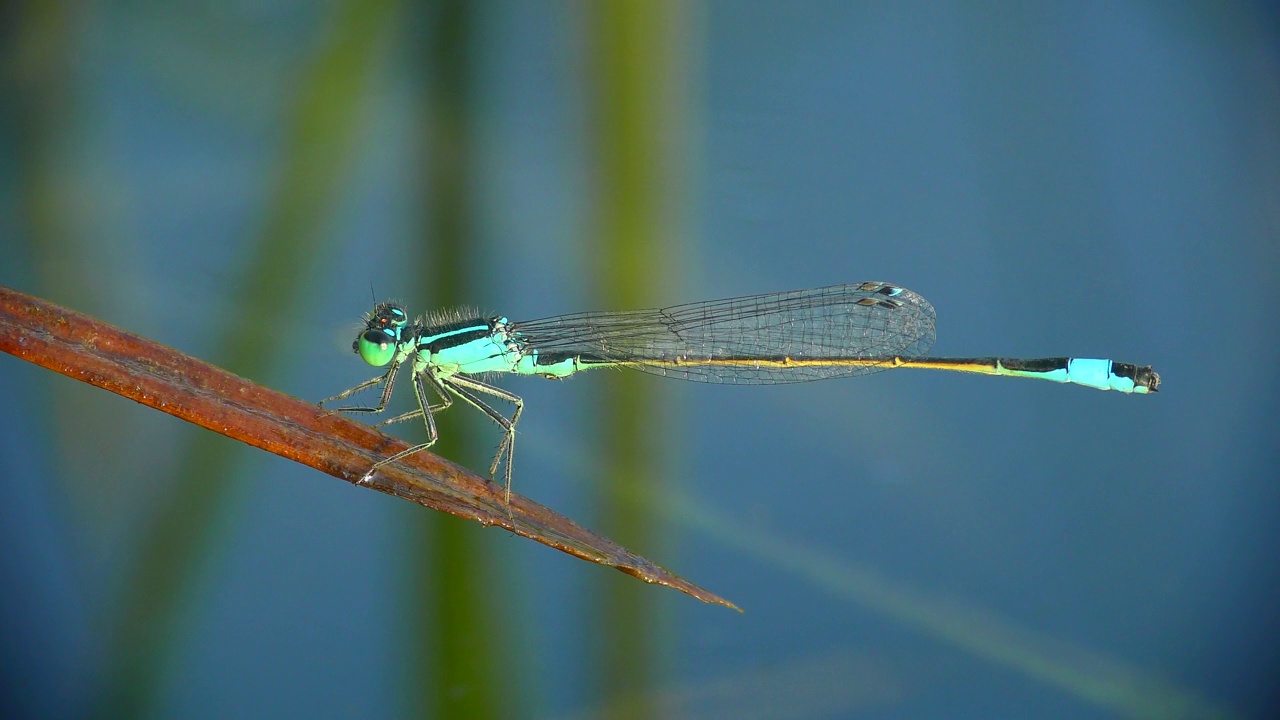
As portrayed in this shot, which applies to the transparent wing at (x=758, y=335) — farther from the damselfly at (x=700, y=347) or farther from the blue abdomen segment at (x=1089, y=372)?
the blue abdomen segment at (x=1089, y=372)

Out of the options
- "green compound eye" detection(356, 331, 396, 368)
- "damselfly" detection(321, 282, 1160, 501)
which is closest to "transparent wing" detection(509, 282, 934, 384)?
"damselfly" detection(321, 282, 1160, 501)

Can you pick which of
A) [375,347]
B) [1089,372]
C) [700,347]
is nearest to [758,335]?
[700,347]

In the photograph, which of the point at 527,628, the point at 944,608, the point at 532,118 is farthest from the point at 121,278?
the point at 944,608

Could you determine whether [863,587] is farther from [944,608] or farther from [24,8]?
[24,8]

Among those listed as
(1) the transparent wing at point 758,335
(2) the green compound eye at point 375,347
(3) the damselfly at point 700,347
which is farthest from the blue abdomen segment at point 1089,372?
(2) the green compound eye at point 375,347

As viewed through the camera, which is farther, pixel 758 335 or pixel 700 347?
pixel 758 335

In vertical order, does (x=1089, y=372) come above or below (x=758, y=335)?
below

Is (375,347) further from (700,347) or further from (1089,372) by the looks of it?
(1089,372)
